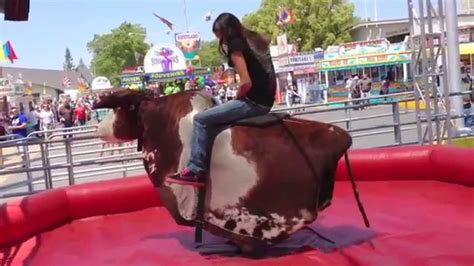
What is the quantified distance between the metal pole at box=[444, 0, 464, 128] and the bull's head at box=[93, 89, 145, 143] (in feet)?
22.4

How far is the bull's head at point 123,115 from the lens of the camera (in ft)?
16.6

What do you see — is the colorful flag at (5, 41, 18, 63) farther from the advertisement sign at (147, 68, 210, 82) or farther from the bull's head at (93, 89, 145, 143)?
the bull's head at (93, 89, 145, 143)

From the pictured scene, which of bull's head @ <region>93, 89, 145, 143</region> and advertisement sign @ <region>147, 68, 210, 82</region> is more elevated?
advertisement sign @ <region>147, 68, 210, 82</region>

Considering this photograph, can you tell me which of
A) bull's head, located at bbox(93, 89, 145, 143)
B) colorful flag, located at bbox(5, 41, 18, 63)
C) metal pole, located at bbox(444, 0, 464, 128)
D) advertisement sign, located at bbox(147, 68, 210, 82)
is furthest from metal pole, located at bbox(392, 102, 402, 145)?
colorful flag, located at bbox(5, 41, 18, 63)

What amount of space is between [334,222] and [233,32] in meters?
1.90

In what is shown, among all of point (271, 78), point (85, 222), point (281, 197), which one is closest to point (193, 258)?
point (281, 197)

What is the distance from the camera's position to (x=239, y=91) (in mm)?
4602

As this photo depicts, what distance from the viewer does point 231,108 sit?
4598 mm

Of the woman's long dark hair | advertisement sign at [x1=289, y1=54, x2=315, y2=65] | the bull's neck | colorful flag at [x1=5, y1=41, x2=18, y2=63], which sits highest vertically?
colorful flag at [x1=5, y1=41, x2=18, y2=63]

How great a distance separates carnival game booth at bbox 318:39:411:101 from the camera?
105 ft

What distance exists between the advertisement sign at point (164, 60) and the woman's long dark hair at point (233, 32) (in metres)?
22.7

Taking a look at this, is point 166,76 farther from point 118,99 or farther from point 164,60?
point 118,99

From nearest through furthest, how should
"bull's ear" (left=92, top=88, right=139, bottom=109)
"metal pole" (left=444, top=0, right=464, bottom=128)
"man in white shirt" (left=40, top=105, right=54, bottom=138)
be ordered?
"bull's ear" (left=92, top=88, right=139, bottom=109)
"metal pole" (left=444, top=0, right=464, bottom=128)
"man in white shirt" (left=40, top=105, right=54, bottom=138)

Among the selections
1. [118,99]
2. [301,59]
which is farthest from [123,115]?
[301,59]
